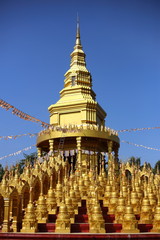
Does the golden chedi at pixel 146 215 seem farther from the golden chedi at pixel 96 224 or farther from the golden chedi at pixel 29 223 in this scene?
the golden chedi at pixel 29 223

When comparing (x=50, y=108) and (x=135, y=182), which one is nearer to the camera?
(x=135, y=182)

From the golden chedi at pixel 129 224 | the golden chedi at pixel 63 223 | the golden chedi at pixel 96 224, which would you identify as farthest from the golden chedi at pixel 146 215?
the golden chedi at pixel 63 223

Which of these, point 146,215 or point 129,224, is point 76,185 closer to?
point 146,215

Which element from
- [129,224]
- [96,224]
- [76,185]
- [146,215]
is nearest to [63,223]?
[96,224]

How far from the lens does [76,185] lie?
674 inches

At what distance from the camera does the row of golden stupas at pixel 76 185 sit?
1295cm

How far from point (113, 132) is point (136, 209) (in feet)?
50.0

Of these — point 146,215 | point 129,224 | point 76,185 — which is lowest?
point 129,224

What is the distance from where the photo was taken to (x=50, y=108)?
1357 inches

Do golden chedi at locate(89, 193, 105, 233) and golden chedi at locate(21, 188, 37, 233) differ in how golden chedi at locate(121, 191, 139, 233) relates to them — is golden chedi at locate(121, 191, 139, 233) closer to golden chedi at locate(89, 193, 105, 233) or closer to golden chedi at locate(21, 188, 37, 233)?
golden chedi at locate(89, 193, 105, 233)

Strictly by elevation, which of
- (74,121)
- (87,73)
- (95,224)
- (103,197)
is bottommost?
(95,224)

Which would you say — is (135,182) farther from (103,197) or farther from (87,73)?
(87,73)

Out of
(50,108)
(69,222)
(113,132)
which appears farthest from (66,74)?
(69,222)

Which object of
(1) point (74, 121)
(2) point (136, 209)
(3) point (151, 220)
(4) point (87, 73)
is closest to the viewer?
(3) point (151, 220)
